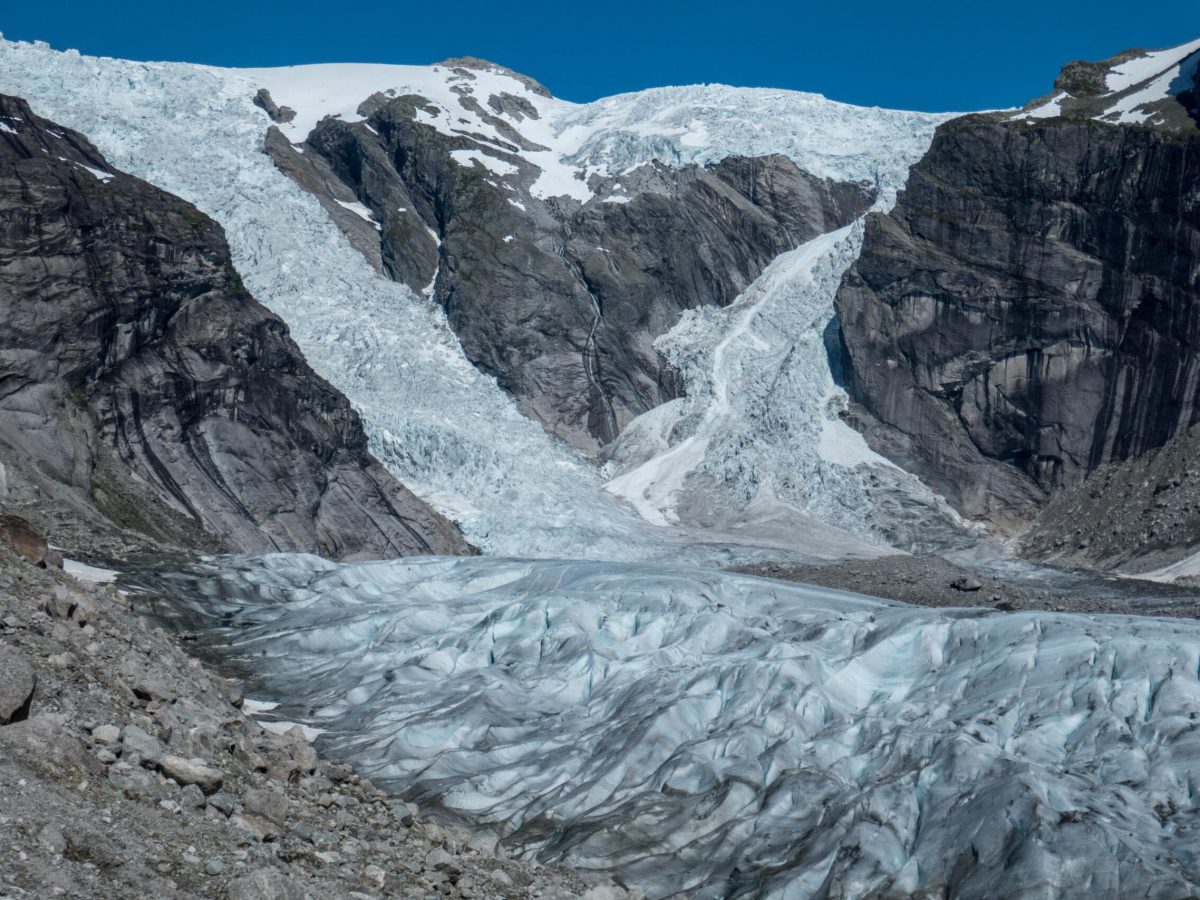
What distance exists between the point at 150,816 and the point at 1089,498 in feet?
202

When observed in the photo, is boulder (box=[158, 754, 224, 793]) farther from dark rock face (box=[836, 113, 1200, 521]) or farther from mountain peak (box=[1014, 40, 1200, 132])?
mountain peak (box=[1014, 40, 1200, 132])

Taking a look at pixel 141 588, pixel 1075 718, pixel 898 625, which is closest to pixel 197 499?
pixel 141 588

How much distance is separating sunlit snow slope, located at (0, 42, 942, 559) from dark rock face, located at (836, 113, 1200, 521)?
3.67 meters

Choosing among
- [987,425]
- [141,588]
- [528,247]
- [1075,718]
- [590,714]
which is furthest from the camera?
[528,247]

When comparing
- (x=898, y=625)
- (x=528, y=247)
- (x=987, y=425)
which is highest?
(x=528, y=247)

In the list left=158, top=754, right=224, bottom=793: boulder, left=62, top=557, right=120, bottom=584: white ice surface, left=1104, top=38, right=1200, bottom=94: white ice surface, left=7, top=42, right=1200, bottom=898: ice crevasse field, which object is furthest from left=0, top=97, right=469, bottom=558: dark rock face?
left=1104, top=38, right=1200, bottom=94: white ice surface

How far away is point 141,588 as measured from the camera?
94.7 feet

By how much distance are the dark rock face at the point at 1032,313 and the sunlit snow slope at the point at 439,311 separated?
3674 mm

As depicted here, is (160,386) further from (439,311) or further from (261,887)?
(261,887)

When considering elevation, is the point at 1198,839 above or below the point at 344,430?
below

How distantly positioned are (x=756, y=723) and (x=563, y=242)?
214 feet

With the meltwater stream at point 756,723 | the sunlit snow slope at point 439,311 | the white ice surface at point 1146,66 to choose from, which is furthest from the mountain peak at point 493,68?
the meltwater stream at point 756,723

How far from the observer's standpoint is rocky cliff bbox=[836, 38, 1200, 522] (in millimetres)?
67688

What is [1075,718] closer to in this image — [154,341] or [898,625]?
[898,625]
